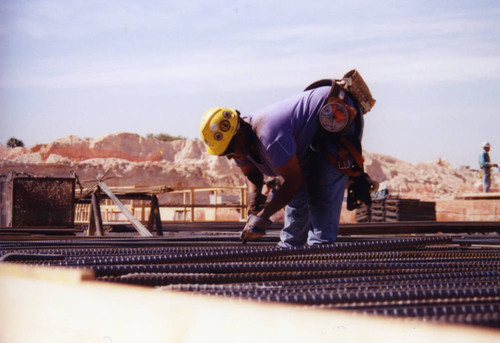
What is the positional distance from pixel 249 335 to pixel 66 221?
323 inches

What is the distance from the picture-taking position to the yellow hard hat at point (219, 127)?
3.94 metres

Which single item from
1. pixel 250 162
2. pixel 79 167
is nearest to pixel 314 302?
pixel 250 162

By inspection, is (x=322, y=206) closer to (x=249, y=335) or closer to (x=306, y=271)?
(x=306, y=271)

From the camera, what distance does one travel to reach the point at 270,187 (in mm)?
5066

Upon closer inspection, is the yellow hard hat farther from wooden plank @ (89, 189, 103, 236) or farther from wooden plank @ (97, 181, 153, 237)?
wooden plank @ (89, 189, 103, 236)

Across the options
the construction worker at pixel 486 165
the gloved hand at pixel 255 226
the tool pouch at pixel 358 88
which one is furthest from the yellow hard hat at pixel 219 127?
the construction worker at pixel 486 165

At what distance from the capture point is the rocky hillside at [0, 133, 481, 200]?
36.0 m

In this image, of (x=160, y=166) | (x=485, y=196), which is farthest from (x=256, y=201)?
(x=160, y=166)

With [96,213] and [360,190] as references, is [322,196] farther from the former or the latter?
[96,213]

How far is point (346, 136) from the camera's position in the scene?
4.25 m

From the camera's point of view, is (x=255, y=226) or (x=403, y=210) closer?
(x=255, y=226)

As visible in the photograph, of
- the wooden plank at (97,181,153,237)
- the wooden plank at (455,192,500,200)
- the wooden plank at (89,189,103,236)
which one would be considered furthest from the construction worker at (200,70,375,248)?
the wooden plank at (455,192,500,200)

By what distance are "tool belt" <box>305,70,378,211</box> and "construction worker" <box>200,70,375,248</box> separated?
0.07ft

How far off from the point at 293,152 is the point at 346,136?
0.59 metres
